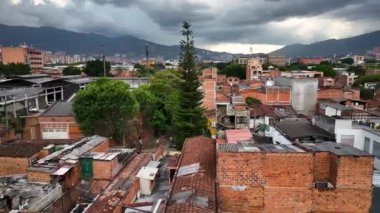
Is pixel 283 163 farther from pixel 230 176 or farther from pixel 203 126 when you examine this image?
pixel 203 126

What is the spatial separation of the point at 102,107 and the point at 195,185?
13.9 metres

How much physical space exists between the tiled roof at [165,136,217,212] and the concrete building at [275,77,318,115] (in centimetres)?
2681

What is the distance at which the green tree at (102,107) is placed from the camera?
65.5 feet

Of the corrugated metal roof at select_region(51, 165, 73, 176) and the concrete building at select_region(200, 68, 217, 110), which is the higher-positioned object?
the concrete building at select_region(200, 68, 217, 110)

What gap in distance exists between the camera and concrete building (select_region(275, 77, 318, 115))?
3453 centimetres

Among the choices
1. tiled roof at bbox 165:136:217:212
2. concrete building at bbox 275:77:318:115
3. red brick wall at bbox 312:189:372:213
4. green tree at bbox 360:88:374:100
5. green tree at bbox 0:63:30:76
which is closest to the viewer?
tiled roof at bbox 165:136:217:212

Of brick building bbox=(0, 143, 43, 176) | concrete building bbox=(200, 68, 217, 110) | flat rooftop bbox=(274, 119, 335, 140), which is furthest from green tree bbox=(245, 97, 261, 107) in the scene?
brick building bbox=(0, 143, 43, 176)

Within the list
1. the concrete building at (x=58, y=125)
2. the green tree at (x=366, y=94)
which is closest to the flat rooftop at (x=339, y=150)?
the concrete building at (x=58, y=125)

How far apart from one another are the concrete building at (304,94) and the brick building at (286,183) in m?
28.5

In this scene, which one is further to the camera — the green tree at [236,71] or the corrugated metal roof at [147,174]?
the green tree at [236,71]

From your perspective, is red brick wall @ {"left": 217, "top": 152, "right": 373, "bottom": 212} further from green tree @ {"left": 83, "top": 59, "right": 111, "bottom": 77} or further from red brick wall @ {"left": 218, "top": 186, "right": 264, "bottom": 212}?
green tree @ {"left": 83, "top": 59, "right": 111, "bottom": 77}

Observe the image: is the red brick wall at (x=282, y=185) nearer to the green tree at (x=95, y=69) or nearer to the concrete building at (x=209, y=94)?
the concrete building at (x=209, y=94)

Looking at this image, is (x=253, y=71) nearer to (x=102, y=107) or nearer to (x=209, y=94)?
(x=209, y=94)

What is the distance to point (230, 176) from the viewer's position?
758 centimetres
